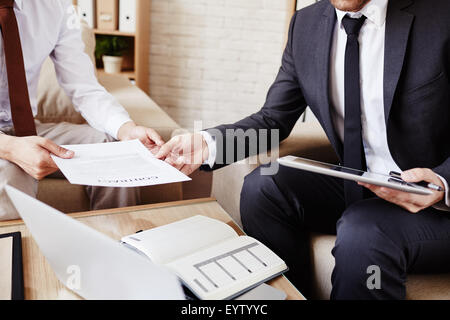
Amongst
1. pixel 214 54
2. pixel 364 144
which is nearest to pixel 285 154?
pixel 364 144

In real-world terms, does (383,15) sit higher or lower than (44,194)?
higher

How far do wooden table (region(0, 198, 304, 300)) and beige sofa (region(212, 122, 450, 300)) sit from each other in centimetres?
23

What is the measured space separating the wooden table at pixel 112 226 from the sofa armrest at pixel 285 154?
26 centimetres

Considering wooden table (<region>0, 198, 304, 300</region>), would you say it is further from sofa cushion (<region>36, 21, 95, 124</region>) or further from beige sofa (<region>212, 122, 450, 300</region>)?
sofa cushion (<region>36, 21, 95, 124</region>)

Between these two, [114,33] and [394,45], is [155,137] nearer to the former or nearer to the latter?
[394,45]

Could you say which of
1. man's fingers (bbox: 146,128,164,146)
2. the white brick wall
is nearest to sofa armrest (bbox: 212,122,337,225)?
man's fingers (bbox: 146,128,164,146)

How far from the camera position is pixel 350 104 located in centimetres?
104

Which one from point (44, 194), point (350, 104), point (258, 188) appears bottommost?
point (44, 194)

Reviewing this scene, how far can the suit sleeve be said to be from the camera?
3.80 ft

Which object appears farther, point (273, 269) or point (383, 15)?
point (383, 15)
